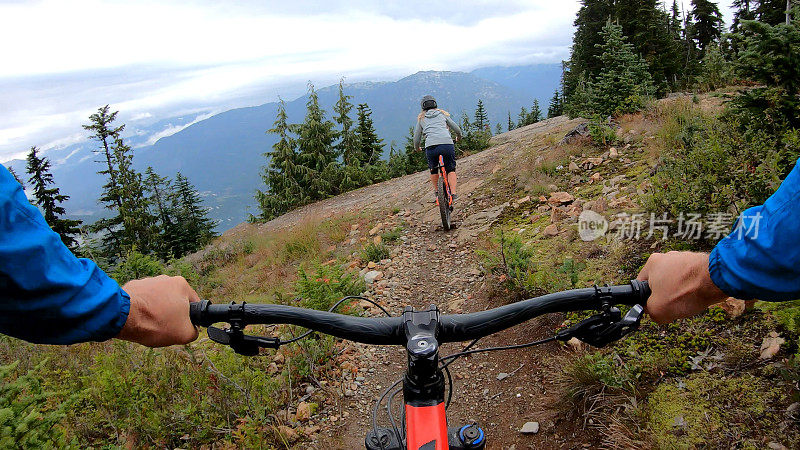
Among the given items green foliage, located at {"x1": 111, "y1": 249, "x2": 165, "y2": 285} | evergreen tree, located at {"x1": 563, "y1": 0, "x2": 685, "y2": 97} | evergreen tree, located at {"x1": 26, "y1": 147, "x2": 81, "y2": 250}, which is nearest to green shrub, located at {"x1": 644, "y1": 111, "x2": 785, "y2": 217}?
green foliage, located at {"x1": 111, "y1": 249, "x2": 165, "y2": 285}

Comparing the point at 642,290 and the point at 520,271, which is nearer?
the point at 642,290

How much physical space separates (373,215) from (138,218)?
27803 millimetres

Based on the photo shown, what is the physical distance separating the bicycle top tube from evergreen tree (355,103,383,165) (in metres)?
33.9

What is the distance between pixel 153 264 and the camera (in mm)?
7730

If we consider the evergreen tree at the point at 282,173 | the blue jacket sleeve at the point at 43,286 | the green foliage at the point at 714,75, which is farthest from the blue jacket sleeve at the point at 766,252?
the evergreen tree at the point at 282,173

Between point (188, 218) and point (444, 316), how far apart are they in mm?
43346

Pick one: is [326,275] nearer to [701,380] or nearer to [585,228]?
[585,228]

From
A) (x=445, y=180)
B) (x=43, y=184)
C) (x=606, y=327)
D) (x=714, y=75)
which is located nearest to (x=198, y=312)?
(x=606, y=327)

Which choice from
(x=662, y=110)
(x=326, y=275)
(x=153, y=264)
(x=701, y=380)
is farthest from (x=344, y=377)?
(x=662, y=110)

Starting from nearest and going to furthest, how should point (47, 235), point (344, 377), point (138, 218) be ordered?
point (47, 235), point (344, 377), point (138, 218)

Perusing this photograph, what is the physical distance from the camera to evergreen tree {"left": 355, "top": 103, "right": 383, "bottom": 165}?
117 feet

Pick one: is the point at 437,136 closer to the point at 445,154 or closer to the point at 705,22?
the point at 445,154

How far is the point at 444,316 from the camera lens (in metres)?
1.66

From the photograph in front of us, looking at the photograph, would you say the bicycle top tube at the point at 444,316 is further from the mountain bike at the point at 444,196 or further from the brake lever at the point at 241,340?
the mountain bike at the point at 444,196
